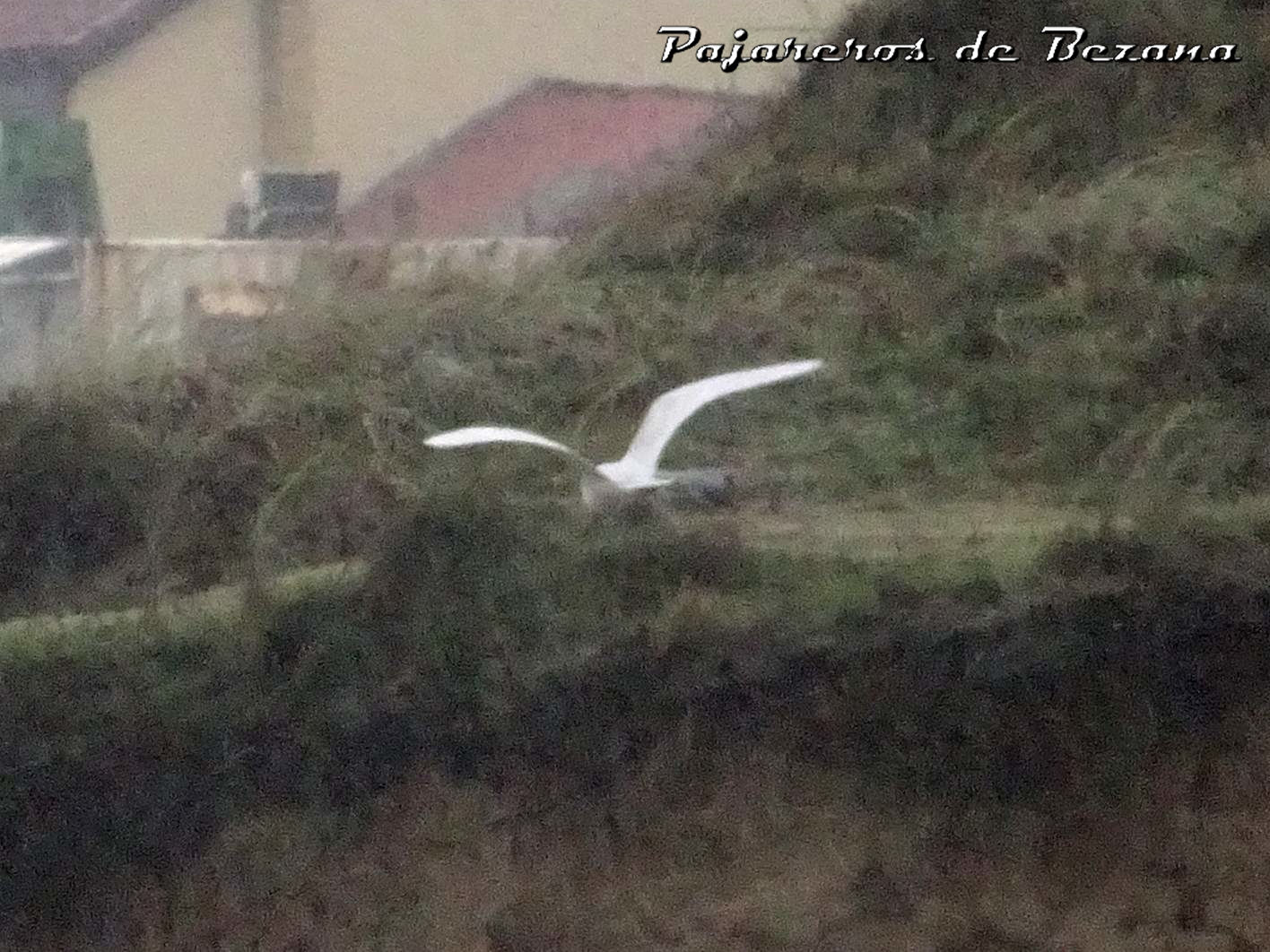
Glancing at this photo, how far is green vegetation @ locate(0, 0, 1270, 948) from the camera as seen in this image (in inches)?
36.6

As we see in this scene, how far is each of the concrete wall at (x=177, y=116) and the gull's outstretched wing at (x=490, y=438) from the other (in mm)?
751

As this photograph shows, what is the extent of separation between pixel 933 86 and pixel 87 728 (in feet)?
4.13

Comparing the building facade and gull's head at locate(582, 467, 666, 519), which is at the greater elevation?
the building facade

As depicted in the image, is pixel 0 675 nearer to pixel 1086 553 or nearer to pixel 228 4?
pixel 1086 553

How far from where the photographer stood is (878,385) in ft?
3.90

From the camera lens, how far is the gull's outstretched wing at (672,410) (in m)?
1.03

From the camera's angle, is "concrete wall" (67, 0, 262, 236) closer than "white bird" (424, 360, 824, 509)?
No

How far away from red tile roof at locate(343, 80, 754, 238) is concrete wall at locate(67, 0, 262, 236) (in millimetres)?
218

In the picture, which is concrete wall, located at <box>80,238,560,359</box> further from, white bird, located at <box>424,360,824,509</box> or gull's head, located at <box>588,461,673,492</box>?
gull's head, located at <box>588,461,673,492</box>

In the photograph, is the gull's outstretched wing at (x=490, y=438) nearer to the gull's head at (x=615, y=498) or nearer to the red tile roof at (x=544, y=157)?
the gull's head at (x=615, y=498)

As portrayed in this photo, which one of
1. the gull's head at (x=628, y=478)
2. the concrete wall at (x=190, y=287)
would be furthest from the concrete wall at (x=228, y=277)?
the gull's head at (x=628, y=478)

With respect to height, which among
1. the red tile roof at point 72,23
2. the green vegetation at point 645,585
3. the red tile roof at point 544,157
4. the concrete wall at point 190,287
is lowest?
the green vegetation at point 645,585

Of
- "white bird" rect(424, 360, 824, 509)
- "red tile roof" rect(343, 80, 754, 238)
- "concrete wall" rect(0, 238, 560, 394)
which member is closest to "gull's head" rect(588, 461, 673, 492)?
"white bird" rect(424, 360, 824, 509)

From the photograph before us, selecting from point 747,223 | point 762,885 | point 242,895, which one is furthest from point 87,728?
point 747,223
